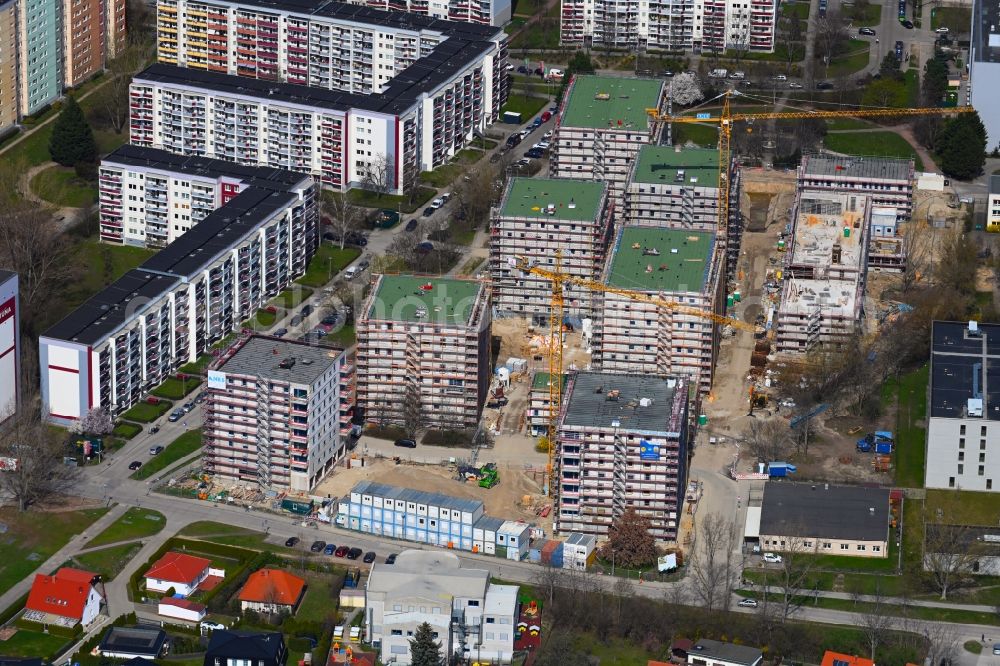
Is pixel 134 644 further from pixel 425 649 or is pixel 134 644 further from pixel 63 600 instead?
pixel 425 649

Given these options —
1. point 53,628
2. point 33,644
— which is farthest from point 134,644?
point 33,644

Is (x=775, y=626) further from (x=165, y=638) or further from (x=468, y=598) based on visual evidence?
→ (x=165, y=638)

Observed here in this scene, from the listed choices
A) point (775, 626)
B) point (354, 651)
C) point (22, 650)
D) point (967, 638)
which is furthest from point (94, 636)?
point (967, 638)

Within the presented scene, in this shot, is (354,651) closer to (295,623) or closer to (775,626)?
(295,623)

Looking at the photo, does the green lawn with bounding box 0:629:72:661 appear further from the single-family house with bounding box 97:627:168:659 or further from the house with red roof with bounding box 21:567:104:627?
the single-family house with bounding box 97:627:168:659

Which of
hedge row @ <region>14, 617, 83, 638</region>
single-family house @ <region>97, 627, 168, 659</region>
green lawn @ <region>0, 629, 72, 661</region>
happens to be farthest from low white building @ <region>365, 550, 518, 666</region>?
green lawn @ <region>0, 629, 72, 661</region>

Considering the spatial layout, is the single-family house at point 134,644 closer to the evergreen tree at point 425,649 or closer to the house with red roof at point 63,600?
the house with red roof at point 63,600
